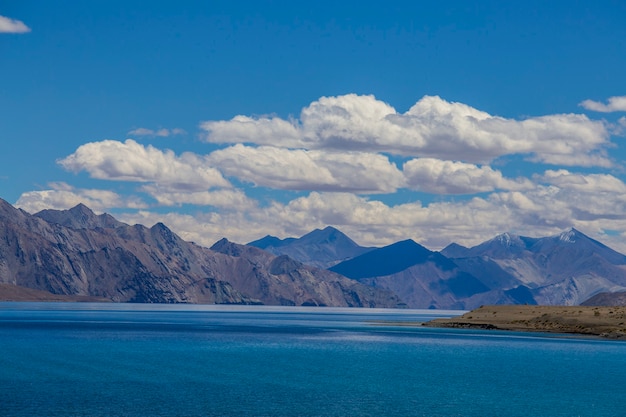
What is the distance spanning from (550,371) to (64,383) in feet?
208

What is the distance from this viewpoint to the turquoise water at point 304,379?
253 ft

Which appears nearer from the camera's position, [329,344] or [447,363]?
[447,363]

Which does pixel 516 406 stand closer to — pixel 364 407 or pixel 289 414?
pixel 364 407

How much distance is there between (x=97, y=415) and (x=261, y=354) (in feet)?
220

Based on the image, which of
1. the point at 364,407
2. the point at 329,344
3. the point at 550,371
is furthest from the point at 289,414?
the point at 329,344

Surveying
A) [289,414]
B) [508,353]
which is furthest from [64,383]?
[508,353]

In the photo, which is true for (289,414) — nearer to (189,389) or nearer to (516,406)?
(189,389)

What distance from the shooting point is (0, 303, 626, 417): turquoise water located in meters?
77.2

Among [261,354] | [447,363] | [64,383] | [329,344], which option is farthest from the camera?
[329,344]

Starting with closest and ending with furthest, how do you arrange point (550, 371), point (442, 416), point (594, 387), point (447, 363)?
point (442, 416) < point (594, 387) < point (550, 371) < point (447, 363)

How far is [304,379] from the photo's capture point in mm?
99625

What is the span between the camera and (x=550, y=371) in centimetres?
11469

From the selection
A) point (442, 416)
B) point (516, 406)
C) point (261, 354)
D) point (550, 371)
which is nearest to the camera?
point (442, 416)

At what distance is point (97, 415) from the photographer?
6956 centimetres
